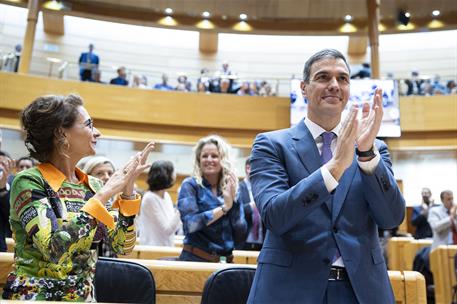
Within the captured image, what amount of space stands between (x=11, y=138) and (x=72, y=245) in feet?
37.1

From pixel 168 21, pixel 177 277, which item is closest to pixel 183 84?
pixel 168 21

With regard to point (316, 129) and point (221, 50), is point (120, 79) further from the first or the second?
point (316, 129)

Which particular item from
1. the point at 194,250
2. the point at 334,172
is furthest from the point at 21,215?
the point at 194,250

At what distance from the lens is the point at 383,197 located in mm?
1286

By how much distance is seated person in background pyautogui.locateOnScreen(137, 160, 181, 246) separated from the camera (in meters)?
3.40

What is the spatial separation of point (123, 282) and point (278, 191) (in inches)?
31.1

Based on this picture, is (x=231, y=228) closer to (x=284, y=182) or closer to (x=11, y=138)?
(x=284, y=182)

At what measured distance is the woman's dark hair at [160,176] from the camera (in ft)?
11.3

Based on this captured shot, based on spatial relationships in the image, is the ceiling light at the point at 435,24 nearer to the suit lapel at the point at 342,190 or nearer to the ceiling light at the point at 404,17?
the ceiling light at the point at 404,17

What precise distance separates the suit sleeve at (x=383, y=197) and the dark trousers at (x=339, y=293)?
0.21m

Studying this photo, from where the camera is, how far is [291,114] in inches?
457

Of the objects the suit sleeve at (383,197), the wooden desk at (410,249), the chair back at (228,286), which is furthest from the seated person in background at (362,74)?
the suit sleeve at (383,197)

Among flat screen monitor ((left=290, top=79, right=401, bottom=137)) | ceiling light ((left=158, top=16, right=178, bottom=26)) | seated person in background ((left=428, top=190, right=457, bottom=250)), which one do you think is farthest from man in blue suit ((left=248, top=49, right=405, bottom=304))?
ceiling light ((left=158, top=16, right=178, bottom=26))

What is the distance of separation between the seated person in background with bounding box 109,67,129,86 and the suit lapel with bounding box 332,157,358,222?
1145 centimetres
